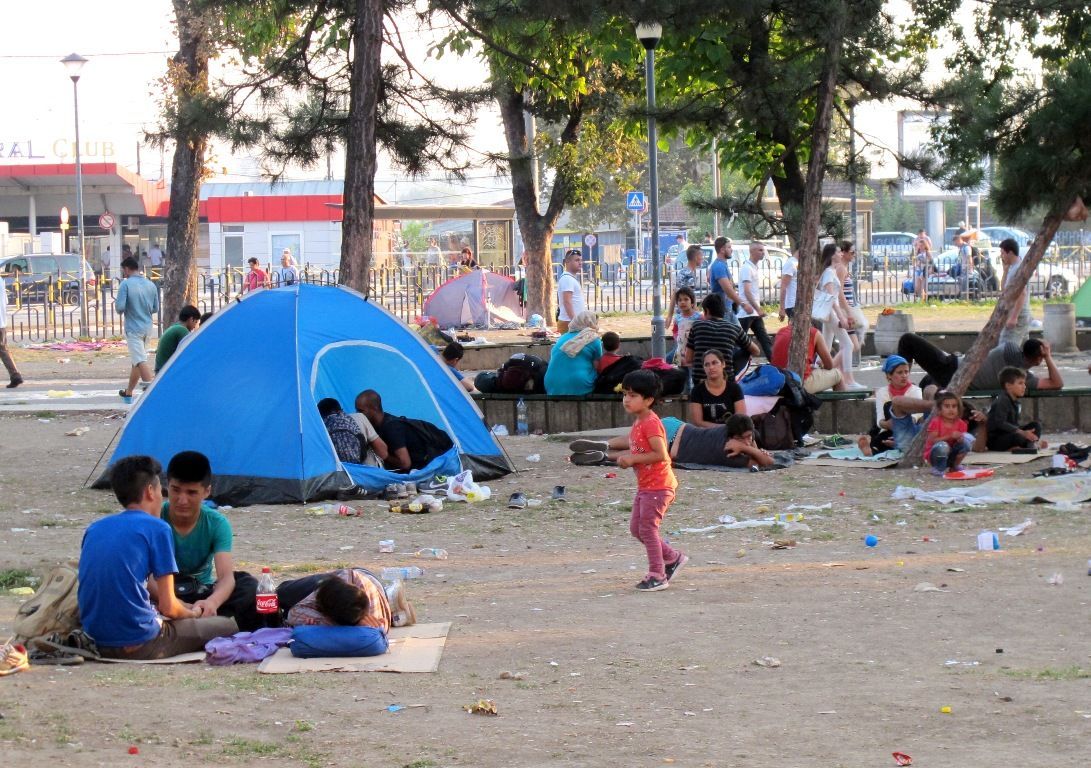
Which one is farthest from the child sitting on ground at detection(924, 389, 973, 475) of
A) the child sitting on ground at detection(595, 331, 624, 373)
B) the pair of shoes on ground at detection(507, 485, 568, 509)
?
the child sitting on ground at detection(595, 331, 624, 373)

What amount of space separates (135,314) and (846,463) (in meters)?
9.80

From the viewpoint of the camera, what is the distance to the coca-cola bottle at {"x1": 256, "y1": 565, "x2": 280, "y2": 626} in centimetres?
680

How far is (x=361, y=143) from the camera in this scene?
15.6 metres

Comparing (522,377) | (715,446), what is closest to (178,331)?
(522,377)

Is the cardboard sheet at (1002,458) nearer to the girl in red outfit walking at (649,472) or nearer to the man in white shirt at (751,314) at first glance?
the girl in red outfit walking at (649,472)

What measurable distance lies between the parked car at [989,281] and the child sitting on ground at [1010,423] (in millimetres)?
21885

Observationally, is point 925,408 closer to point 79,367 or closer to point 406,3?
point 406,3

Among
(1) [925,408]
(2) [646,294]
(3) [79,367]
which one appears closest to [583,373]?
(1) [925,408]

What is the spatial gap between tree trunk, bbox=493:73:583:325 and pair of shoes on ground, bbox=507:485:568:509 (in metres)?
15.5

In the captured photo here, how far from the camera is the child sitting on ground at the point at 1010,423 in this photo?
12188 millimetres

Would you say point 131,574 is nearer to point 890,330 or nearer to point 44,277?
point 890,330

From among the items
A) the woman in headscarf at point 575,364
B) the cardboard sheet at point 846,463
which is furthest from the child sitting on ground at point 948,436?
the woman in headscarf at point 575,364

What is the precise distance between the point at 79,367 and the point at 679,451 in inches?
546

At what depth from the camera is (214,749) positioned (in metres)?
5.09
